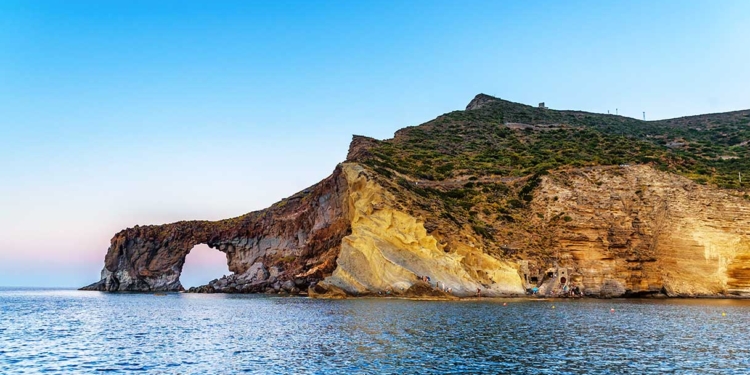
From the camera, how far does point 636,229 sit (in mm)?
71875

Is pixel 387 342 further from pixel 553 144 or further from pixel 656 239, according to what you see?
pixel 553 144

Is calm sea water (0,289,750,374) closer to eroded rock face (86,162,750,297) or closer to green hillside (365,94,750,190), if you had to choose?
eroded rock face (86,162,750,297)

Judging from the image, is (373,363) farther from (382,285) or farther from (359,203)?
(359,203)

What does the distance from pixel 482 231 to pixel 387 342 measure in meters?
45.6

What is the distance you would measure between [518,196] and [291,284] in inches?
1328

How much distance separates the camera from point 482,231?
70750mm

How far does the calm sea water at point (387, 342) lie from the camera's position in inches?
850

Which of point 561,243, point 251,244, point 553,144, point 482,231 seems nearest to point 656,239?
point 561,243

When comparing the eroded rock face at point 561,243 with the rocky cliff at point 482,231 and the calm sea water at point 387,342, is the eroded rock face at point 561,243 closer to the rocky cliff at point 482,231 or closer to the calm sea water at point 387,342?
the rocky cliff at point 482,231

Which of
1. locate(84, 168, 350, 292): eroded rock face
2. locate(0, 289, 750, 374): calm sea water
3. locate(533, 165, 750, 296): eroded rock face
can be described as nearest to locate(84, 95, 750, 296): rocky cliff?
locate(533, 165, 750, 296): eroded rock face

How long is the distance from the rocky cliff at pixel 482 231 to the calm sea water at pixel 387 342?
62.4 ft

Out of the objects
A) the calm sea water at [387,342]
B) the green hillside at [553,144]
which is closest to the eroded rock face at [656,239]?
the green hillside at [553,144]

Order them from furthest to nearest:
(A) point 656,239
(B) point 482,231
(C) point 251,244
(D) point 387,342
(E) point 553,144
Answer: (E) point 553,144 < (C) point 251,244 < (B) point 482,231 < (A) point 656,239 < (D) point 387,342

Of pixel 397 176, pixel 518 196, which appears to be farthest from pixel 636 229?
pixel 397 176
